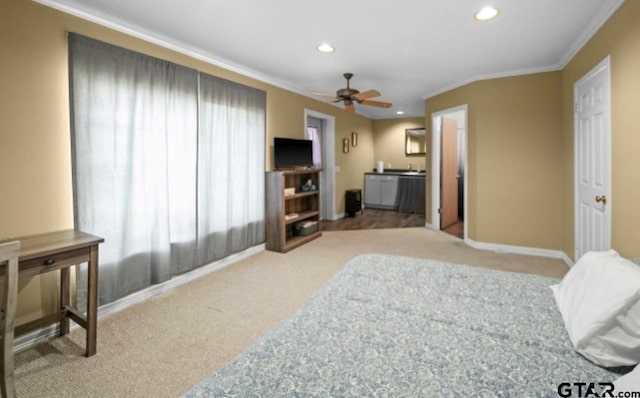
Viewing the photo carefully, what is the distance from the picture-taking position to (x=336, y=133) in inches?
266

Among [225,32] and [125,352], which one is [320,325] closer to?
[125,352]

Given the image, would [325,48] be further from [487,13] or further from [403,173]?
[403,173]

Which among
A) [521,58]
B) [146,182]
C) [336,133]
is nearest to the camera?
[146,182]

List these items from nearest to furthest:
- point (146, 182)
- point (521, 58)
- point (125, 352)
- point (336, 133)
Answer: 1. point (125, 352)
2. point (146, 182)
3. point (521, 58)
4. point (336, 133)

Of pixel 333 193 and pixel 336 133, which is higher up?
pixel 336 133

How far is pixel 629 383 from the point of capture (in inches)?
36.6

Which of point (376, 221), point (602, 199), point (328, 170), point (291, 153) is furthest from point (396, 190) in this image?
point (602, 199)

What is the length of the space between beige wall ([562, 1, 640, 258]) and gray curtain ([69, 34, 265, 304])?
356 centimetres

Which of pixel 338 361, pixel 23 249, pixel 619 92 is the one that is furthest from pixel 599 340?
pixel 23 249

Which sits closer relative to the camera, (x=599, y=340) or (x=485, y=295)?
(x=599, y=340)

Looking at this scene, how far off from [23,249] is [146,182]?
3.63ft

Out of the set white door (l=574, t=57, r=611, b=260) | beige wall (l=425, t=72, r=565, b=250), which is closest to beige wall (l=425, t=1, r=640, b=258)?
beige wall (l=425, t=72, r=565, b=250)

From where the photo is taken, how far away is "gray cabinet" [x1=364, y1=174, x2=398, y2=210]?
8023 millimetres

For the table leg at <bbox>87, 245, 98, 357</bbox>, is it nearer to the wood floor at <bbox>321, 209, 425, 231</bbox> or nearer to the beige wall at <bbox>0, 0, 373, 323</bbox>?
the beige wall at <bbox>0, 0, 373, 323</bbox>
